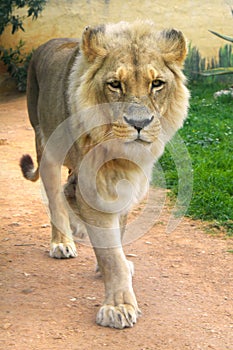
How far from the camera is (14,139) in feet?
29.0

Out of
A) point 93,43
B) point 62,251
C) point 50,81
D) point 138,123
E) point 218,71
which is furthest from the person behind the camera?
point 218,71

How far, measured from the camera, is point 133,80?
381 centimetres

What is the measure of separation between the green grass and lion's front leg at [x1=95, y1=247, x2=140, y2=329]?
72.4 inches

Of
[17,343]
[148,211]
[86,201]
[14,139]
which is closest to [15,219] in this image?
[148,211]

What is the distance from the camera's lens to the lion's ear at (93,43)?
4.00 metres

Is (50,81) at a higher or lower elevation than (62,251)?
higher

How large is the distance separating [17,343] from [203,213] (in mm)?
2715

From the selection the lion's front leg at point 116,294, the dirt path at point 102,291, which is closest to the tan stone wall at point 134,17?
the dirt path at point 102,291

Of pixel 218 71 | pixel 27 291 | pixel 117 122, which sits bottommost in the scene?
pixel 218 71

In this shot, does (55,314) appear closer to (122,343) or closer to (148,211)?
(122,343)

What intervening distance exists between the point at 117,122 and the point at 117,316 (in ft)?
3.29

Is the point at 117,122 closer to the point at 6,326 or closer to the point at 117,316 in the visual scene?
the point at 117,316

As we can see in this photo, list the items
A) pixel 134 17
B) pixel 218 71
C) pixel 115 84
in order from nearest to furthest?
pixel 115 84
pixel 218 71
pixel 134 17

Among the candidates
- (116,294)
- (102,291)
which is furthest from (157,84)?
(102,291)
